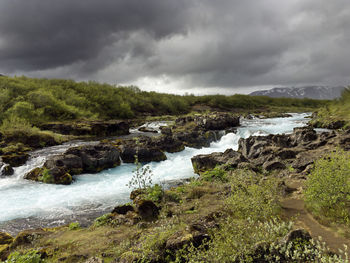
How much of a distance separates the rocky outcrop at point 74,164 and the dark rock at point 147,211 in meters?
9.83

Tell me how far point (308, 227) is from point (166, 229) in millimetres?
4268

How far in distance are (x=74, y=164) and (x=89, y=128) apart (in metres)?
21.6

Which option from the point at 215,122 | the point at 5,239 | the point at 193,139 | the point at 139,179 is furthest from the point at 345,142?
the point at 215,122

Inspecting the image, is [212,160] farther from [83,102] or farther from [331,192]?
[83,102]

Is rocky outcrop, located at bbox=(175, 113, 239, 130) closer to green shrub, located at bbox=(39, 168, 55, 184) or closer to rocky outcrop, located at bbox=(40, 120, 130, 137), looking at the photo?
rocky outcrop, located at bbox=(40, 120, 130, 137)

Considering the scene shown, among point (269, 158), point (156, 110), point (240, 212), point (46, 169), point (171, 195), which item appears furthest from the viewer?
point (156, 110)

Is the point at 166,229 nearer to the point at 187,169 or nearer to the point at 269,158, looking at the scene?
the point at 269,158

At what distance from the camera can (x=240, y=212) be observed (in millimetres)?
6711

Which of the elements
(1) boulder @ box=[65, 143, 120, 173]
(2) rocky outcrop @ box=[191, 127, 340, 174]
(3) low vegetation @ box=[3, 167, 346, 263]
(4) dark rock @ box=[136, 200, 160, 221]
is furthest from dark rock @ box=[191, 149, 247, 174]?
(4) dark rock @ box=[136, 200, 160, 221]

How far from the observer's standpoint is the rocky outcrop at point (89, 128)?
36.5 metres

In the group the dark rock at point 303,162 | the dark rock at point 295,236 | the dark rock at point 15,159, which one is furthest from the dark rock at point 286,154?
the dark rock at point 15,159

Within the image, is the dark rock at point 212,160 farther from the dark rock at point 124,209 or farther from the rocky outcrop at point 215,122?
the rocky outcrop at point 215,122

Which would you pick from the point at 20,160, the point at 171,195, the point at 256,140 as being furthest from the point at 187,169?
the point at 20,160

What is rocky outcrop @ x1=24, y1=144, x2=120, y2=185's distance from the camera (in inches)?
618
